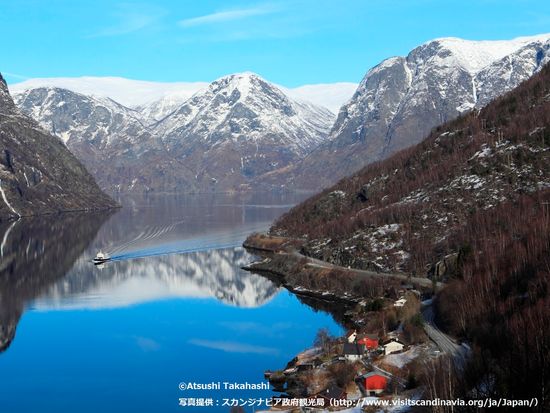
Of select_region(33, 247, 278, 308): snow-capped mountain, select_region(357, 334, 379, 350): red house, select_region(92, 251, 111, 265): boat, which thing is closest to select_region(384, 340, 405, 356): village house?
select_region(357, 334, 379, 350): red house

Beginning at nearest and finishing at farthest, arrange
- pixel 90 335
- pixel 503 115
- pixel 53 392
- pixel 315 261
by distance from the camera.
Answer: pixel 53 392, pixel 90 335, pixel 315 261, pixel 503 115

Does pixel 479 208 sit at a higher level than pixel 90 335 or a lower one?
higher

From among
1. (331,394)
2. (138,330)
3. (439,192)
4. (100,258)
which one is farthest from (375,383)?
(100,258)

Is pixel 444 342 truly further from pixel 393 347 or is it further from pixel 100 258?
pixel 100 258

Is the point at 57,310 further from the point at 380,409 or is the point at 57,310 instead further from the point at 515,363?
the point at 515,363

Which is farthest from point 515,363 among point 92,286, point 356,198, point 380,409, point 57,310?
point 356,198

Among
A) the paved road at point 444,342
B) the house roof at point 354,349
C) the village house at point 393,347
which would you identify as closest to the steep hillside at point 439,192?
the paved road at point 444,342

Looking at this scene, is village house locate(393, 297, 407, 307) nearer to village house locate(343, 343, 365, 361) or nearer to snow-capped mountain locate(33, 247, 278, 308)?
village house locate(343, 343, 365, 361)
